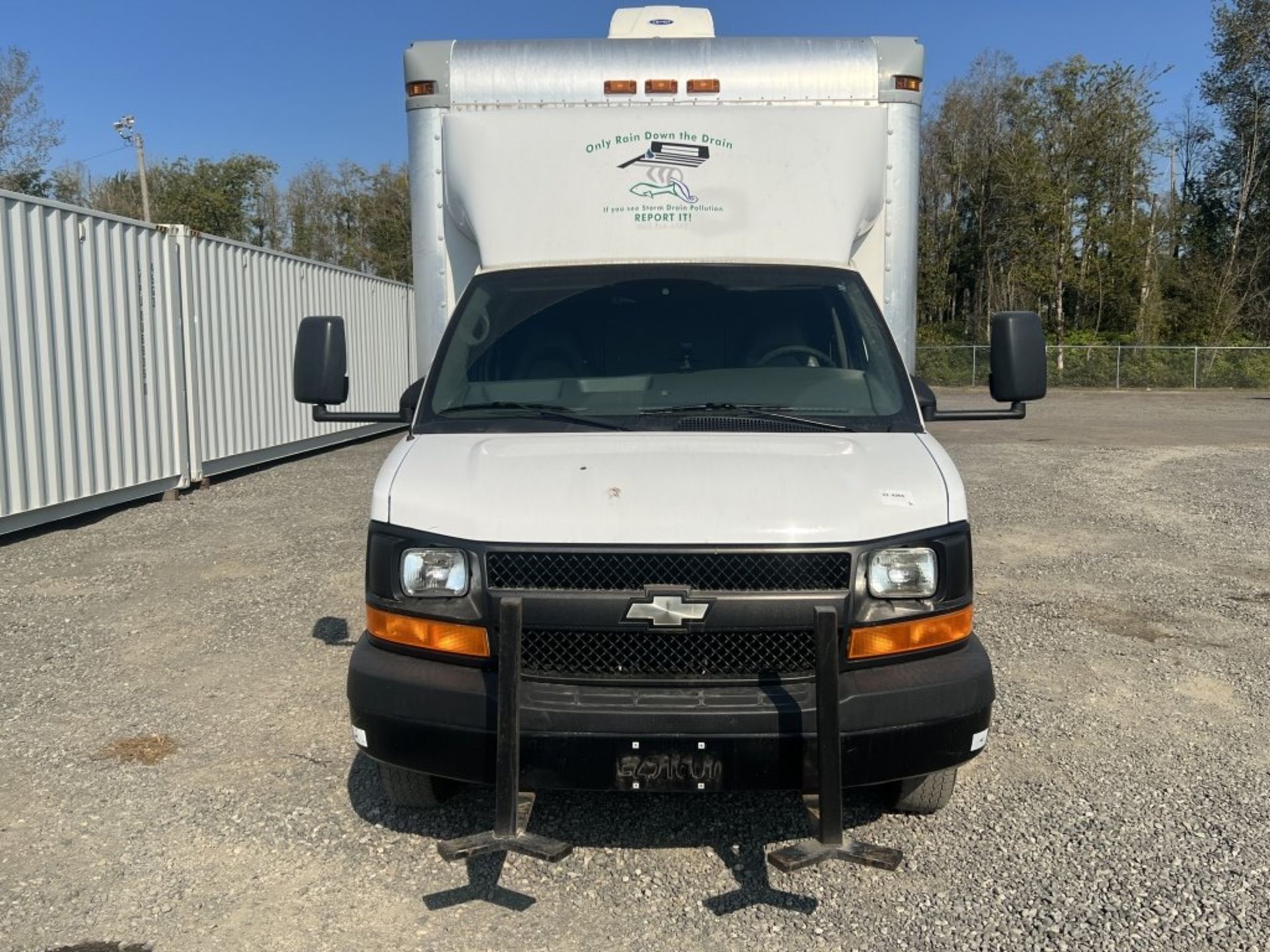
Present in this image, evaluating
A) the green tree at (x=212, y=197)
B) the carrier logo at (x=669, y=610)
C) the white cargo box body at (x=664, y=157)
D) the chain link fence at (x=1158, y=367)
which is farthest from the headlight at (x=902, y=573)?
the green tree at (x=212, y=197)

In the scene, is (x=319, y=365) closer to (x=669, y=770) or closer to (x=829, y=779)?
(x=669, y=770)

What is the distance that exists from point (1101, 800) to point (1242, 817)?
1.58 ft

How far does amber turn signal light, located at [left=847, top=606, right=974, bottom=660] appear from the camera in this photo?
3145mm

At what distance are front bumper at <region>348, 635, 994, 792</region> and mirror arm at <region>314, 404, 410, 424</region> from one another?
170 centimetres

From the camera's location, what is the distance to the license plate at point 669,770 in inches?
120

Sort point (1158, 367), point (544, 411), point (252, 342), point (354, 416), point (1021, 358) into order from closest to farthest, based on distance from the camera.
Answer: point (544, 411)
point (1021, 358)
point (354, 416)
point (252, 342)
point (1158, 367)

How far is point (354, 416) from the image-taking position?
488 centimetres

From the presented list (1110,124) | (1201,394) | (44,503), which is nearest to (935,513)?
(44,503)

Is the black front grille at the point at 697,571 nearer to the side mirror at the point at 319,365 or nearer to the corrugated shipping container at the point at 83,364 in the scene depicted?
the side mirror at the point at 319,365

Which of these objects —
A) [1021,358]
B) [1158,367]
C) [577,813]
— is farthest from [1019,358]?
[1158,367]

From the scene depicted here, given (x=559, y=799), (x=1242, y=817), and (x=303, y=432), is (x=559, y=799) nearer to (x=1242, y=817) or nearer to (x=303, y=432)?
(x=1242, y=817)

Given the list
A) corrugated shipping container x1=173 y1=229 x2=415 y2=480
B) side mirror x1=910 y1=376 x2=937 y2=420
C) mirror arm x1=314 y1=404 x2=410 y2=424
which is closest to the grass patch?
mirror arm x1=314 y1=404 x2=410 y2=424

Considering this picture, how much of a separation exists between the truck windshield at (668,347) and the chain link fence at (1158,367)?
103 feet

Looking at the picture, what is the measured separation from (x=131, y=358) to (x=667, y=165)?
782cm
